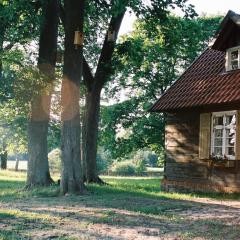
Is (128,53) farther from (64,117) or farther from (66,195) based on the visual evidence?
(66,195)

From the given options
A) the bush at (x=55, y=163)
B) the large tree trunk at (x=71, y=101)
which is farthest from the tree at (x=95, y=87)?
the bush at (x=55, y=163)

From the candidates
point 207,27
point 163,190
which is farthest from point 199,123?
point 207,27

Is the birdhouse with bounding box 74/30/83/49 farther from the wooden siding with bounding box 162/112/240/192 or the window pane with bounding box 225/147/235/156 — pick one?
the window pane with bounding box 225/147/235/156

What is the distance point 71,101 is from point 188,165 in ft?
20.0

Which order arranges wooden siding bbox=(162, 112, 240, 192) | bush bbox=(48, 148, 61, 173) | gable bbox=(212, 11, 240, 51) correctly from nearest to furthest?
wooden siding bbox=(162, 112, 240, 192) → gable bbox=(212, 11, 240, 51) → bush bbox=(48, 148, 61, 173)

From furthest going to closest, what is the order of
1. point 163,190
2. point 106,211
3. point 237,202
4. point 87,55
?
point 87,55 → point 163,190 → point 237,202 → point 106,211

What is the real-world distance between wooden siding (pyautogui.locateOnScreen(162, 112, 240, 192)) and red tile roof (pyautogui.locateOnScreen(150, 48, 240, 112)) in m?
0.88

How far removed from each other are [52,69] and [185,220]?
10013 mm

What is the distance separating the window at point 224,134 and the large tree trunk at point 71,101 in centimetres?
532

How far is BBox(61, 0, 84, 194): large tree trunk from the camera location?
15.4 meters

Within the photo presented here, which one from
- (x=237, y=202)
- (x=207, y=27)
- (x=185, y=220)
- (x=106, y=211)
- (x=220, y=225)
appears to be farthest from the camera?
(x=207, y=27)

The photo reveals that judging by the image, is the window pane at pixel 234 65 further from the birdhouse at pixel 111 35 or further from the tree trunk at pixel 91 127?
the tree trunk at pixel 91 127

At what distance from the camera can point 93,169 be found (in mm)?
21219

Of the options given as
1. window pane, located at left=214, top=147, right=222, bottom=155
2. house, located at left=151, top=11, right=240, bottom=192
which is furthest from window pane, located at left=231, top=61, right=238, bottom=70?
window pane, located at left=214, top=147, right=222, bottom=155
